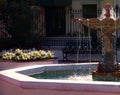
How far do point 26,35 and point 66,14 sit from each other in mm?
6405

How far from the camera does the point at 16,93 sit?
897 cm

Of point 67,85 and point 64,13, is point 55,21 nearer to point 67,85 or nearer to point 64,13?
point 64,13

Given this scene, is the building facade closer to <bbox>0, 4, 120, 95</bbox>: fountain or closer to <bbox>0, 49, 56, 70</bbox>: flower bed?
<bbox>0, 49, 56, 70</bbox>: flower bed

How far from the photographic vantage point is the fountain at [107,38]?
10.1 m

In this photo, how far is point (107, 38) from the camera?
34.6ft

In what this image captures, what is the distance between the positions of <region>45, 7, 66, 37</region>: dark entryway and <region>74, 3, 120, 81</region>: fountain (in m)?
19.6

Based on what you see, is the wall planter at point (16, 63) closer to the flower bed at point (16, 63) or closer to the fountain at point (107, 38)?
the flower bed at point (16, 63)

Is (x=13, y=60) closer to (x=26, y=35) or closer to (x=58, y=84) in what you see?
(x=58, y=84)

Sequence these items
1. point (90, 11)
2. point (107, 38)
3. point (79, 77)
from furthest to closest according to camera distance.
Result: point (90, 11)
point (79, 77)
point (107, 38)

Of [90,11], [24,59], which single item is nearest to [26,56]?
[24,59]

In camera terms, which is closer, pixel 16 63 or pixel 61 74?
pixel 61 74

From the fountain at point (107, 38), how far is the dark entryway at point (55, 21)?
64.5 ft

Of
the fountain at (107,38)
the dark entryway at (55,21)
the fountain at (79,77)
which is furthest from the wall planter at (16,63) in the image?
the dark entryway at (55,21)

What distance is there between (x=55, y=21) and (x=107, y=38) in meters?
20.4
